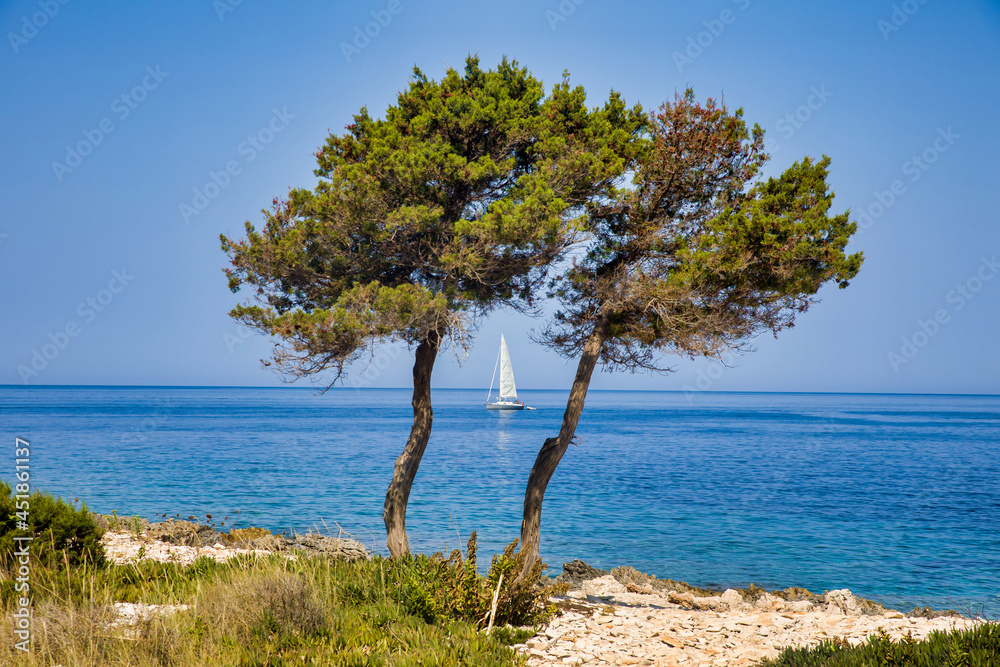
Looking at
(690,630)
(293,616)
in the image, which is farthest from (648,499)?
(293,616)

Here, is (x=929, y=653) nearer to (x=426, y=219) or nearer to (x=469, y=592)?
(x=469, y=592)

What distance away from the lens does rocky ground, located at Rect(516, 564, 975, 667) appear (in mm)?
5934

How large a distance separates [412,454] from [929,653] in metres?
7.09

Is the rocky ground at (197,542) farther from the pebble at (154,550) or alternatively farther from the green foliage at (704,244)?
the green foliage at (704,244)

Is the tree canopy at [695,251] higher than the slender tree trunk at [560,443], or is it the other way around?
the tree canopy at [695,251]

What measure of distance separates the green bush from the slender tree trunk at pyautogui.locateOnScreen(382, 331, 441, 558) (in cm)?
618

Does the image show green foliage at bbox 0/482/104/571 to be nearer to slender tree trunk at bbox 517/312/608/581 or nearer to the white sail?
slender tree trunk at bbox 517/312/608/581

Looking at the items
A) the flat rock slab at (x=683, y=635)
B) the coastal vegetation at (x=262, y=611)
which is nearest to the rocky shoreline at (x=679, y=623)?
the flat rock slab at (x=683, y=635)

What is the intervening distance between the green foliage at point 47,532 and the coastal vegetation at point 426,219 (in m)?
3.08

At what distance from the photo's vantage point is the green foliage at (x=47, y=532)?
6621 mm

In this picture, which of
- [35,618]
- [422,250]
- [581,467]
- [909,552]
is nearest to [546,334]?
[422,250]

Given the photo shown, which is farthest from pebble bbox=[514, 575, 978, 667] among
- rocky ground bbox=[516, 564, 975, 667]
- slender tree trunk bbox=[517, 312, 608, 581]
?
slender tree trunk bbox=[517, 312, 608, 581]

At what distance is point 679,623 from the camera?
24.8 ft

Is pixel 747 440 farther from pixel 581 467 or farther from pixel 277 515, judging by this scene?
pixel 277 515
